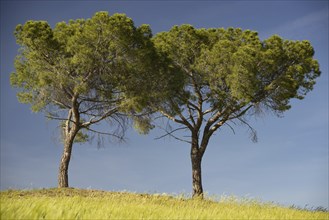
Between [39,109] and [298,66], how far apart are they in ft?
43.9

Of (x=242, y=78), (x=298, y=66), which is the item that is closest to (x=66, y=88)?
(x=242, y=78)

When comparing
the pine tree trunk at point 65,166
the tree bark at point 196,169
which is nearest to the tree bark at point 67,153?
the pine tree trunk at point 65,166

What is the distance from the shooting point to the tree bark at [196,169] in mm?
19812

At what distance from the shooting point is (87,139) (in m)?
23.1

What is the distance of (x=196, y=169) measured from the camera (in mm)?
20125

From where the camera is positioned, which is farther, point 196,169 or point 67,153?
point 196,169

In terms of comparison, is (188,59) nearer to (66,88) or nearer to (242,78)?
(242,78)

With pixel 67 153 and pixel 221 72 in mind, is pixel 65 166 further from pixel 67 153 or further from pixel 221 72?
pixel 221 72

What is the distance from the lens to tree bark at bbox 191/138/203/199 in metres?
19.8

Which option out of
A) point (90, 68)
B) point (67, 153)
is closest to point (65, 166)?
point (67, 153)

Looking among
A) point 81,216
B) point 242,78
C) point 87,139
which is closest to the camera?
point 81,216

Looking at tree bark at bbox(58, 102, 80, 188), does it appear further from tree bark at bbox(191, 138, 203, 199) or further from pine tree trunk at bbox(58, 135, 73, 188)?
tree bark at bbox(191, 138, 203, 199)

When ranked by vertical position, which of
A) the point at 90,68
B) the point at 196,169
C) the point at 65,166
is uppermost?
the point at 90,68

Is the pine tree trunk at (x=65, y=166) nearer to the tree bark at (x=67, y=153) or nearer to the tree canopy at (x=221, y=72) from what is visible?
the tree bark at (x=67, y=153)
